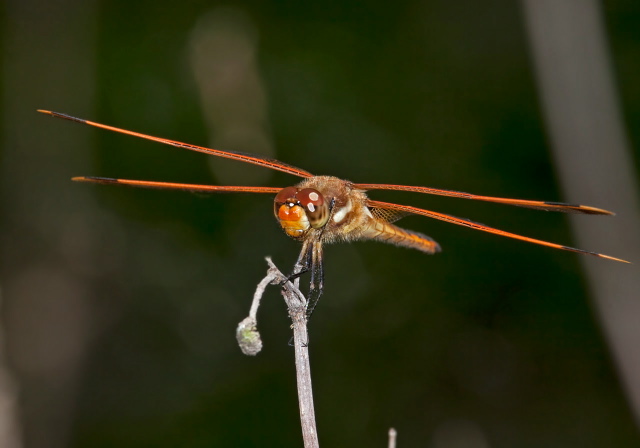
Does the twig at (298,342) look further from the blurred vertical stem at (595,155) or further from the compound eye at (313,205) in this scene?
the blurred vertical stem at (595,155)

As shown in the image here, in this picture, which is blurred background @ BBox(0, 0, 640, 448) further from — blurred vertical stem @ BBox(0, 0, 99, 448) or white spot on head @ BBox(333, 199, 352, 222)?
white spot on head @ BBox(333, 199, 352, 222)

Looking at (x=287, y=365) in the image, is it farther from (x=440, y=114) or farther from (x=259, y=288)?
(x=259, y=288)

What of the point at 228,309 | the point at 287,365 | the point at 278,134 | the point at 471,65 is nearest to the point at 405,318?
the point at 287,365

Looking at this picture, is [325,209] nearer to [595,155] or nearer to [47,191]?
[595,155]

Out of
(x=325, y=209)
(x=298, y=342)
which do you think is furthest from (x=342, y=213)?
(x=298, y=342)

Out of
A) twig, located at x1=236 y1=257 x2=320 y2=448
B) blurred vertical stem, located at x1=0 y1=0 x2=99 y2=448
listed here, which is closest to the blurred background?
blurred vertical stem, located at x1=0 y1=0 x2=99 y2=448

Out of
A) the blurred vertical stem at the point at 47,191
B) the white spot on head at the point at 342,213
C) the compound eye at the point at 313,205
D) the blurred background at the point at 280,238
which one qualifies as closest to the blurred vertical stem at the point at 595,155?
the blurred background at the point at 280,238
